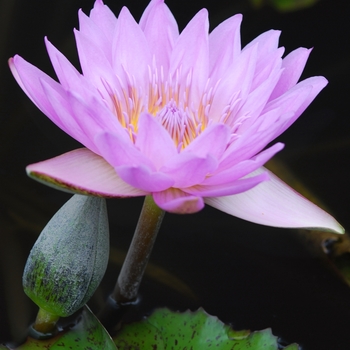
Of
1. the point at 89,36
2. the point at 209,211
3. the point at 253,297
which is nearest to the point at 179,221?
the point at 209,211

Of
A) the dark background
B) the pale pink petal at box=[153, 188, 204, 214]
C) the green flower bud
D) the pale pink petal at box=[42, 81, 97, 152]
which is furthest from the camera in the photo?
the dark background

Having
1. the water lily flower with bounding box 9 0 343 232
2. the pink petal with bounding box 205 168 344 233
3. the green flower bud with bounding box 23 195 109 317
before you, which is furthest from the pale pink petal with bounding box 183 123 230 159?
the green flower bud with bounding box 23 195 109 317

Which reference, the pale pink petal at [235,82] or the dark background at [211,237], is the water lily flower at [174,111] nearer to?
the pale pink petal at [235,82]

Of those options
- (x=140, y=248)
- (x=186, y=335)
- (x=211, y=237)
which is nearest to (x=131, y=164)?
(x=140, y=248)

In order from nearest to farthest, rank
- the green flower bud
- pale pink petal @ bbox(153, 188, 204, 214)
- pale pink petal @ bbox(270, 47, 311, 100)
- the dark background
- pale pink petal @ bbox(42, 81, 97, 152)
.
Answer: pale pink petal @ bbox(153, 188, 204, 214), pale pink petal @ bbox(42, 81, 97, 152), the green flower bud, pale pink petal @ bbox(270, 47, 311, 100), the dark background

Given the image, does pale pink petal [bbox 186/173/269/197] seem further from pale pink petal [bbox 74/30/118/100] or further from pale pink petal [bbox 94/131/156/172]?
pale pink petal [bbox 74/30/118/100]

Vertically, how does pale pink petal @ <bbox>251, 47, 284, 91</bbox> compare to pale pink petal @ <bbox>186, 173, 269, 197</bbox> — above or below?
above

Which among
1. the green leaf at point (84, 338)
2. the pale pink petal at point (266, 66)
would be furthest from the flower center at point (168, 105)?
the green leaf at point (84, 338)
